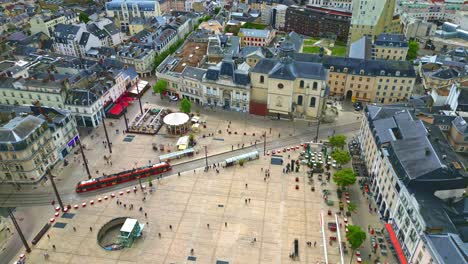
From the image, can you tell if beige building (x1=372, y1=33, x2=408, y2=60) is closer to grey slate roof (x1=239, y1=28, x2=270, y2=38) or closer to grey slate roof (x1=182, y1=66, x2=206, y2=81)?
grey slate roof (x1=239, y1=28, x2=270, y2=38)

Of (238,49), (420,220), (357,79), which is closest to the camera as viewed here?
(420,220)

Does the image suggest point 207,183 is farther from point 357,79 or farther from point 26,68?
point 26,68

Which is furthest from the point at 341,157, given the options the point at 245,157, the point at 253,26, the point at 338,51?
the point at 253,26

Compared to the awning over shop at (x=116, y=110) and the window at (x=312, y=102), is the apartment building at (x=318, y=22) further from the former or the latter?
the awning over shop at (x=116, y=110)

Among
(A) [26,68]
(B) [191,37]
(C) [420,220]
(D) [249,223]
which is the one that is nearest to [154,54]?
(B) [191,37]

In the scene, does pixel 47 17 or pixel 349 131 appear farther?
pixel 47 17

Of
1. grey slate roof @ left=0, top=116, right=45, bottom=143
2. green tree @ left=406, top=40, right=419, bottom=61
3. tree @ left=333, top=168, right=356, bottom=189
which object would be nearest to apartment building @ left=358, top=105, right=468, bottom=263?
tree @ left=333, top=168, right=356, bottom=189

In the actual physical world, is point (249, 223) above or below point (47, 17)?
below

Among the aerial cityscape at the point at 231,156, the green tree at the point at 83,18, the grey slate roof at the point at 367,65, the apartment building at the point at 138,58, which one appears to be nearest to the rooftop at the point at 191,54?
the aerial cityscape at the point at 231,156
